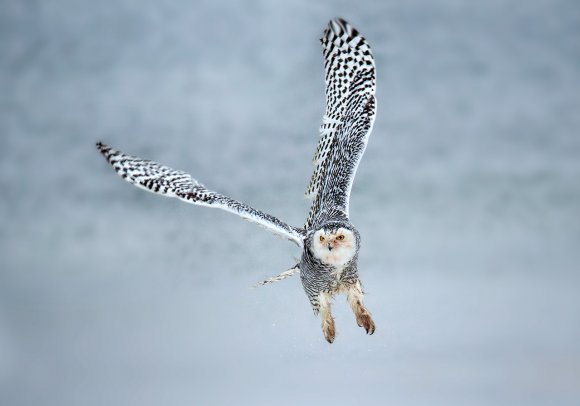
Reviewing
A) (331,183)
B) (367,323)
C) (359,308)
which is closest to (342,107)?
(331,183)

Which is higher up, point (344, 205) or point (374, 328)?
point (344, 205)

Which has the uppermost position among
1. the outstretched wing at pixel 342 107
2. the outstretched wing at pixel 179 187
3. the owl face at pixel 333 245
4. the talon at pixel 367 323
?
the outstretched wing at pixel 342 107

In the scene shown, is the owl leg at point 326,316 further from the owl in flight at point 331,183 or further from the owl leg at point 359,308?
the owl leg at point 359,308

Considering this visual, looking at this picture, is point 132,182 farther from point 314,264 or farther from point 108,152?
point 314,264

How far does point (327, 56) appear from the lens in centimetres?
1080

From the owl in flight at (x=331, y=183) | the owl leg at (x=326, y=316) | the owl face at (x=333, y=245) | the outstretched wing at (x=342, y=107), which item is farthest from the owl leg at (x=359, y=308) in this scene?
the outstretched wing at (x=342, y=107)

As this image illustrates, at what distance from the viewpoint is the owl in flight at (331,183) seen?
8.73 meters

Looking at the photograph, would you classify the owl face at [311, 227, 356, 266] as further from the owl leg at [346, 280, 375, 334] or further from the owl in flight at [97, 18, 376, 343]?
the owl leg at [346, 280, 375, 334]

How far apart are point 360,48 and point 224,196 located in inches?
117

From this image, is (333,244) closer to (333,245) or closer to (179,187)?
(333,245)

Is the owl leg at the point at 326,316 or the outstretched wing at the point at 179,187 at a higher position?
the outstretched wing at the point at 179,187

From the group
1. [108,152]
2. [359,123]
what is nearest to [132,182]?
[108,152]

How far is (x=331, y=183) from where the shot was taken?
32.7 ft

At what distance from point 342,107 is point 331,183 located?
4.19 ft
